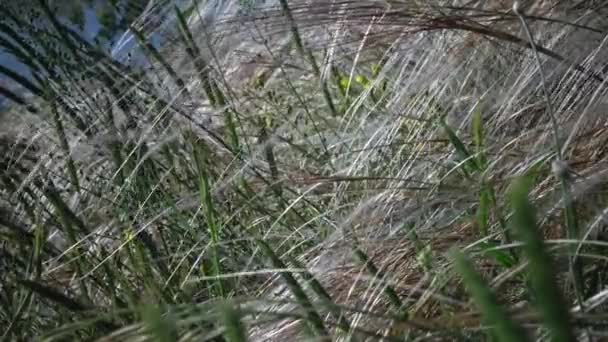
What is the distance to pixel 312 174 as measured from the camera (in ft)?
4.95

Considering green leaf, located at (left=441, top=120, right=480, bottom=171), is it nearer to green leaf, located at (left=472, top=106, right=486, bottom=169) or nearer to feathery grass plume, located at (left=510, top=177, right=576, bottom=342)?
green leaf, located at (left=472, top=106, right=486, bottom=169)

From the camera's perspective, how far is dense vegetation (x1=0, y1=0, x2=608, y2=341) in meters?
1.11

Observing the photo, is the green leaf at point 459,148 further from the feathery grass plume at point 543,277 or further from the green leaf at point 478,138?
the feathery grass plume at point 543,277

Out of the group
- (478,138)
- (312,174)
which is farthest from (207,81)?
(478,138)

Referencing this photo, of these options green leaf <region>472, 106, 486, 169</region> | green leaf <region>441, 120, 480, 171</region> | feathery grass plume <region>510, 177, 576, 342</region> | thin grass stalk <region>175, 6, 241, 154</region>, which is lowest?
feathery grass plume <region>510, 177, 576, 342</region>

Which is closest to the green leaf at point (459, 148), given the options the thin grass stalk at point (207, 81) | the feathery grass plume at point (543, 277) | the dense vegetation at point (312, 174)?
the dense vegetation at point (312, 174)

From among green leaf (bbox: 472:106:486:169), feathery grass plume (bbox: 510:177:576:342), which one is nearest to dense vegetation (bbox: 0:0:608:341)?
green leaf (bbox: 472:106:486:169)

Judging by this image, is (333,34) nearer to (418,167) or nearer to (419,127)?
(419,127)

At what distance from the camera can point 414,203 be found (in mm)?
1307

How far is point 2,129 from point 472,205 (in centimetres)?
106

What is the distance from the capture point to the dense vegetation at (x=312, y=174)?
3.63 ft

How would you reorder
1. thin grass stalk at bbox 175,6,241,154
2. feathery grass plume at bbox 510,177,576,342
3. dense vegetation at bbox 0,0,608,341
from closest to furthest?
feathery grass plume at bbox 510,177,576,342, dense vegetation at bbox 0,0,608,341, thin grass stalk at bbox 175,6,241,154

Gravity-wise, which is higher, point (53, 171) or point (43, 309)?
point (53, 171)

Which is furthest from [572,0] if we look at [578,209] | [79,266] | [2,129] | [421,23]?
[2,129]
